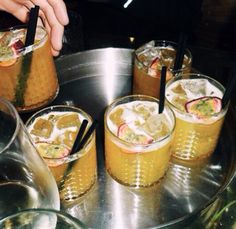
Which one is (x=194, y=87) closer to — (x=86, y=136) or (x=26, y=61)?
(x=86, y=136)

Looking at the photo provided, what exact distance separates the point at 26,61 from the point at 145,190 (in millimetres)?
657

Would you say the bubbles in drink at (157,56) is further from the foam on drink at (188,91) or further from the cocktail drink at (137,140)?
the cocktail drink at (137,140)

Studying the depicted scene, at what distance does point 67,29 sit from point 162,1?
0.74 metres

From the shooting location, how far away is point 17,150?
2.31 ft

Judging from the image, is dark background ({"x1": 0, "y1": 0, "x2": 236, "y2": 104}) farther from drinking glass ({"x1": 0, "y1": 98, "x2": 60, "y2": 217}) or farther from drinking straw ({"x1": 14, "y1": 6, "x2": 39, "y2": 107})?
drinking glass ({"x1": 0, "y1": 98, "x2": 60, "y2": 217})

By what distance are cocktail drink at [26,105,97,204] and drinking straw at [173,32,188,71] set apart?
424mm

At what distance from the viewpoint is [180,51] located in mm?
1441

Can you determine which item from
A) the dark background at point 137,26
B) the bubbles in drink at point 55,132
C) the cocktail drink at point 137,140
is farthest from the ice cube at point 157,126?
the dark background at point 137,26

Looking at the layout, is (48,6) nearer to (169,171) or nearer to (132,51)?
(132,51)

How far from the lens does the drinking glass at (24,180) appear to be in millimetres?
734

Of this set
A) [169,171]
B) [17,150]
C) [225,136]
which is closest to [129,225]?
[169,171]

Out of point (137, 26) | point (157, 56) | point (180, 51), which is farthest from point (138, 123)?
point (137, 26)

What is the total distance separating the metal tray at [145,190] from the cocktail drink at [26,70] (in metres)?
0.10

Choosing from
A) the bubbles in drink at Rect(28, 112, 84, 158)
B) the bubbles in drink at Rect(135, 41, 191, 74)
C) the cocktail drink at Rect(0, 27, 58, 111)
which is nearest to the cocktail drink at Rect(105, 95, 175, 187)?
the bubbles in drink at Rect(28, 112, 84, 158)
